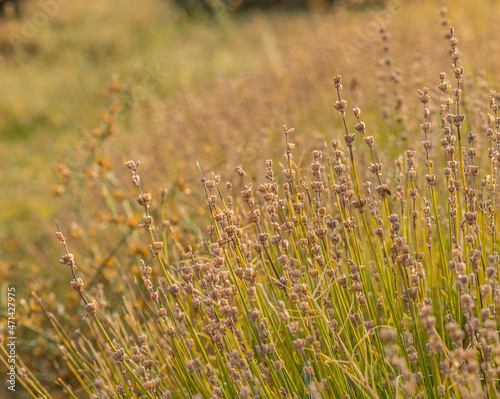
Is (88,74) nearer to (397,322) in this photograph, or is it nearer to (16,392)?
(16,392)

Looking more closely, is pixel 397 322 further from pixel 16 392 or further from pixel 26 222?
pixel 26 222

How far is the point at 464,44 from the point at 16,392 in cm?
444

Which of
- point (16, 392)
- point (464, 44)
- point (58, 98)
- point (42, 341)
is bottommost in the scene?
point (16, 392)

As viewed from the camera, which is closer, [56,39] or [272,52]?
[272,52]

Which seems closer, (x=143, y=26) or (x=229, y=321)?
(x=229, y=321)

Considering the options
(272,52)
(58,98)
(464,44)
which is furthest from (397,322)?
(58,98)

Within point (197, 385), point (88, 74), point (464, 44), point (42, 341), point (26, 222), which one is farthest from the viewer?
point (88, 74)

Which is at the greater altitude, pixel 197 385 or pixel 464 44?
pixel 464 44

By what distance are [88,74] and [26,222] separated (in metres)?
4.94

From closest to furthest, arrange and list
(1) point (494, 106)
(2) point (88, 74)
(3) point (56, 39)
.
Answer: (1) point (494, 106) → (2) point (88, 74) → (3) point (56, 39)

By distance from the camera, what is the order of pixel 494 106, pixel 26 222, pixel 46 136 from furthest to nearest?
pixel 46 136, pixel 26 222, pixel 494 106

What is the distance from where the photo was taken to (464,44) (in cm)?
459

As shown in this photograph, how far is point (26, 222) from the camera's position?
5.57 m

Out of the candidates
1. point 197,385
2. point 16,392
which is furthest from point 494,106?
point 16,392
